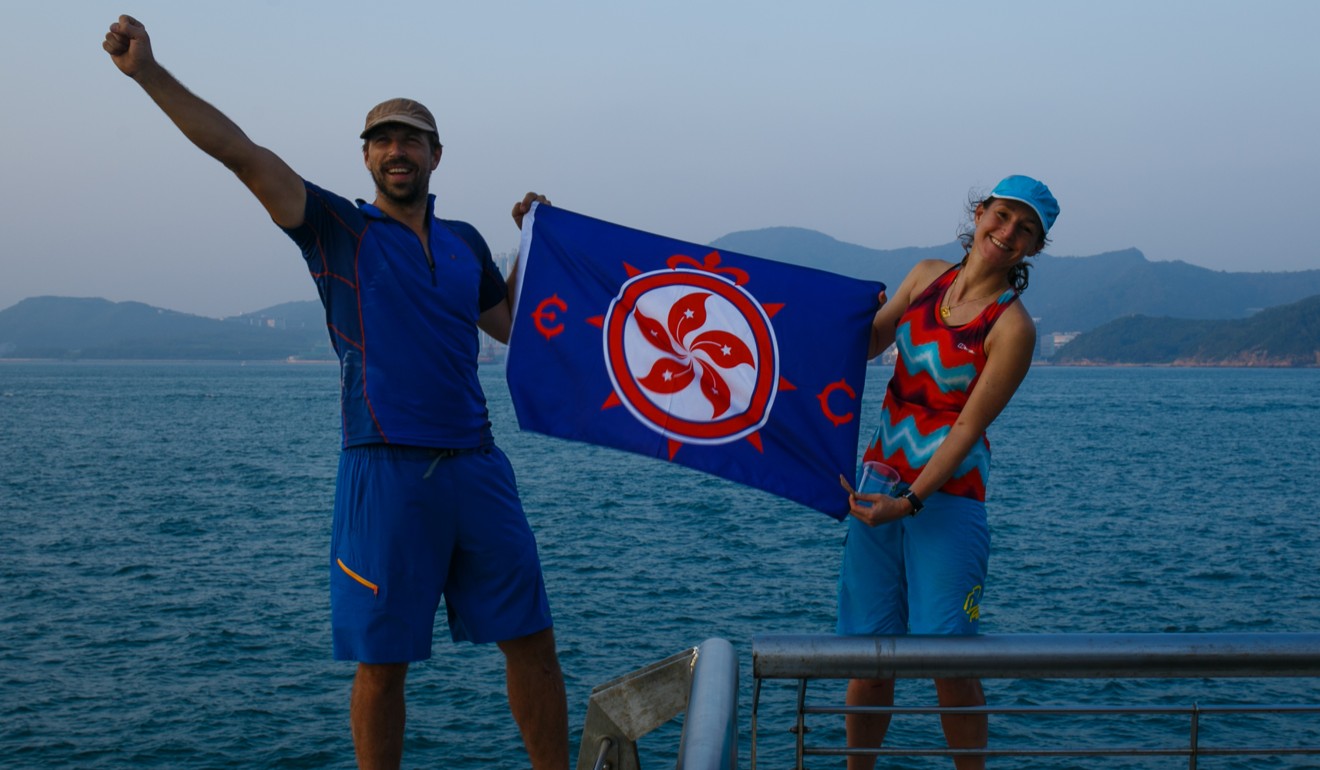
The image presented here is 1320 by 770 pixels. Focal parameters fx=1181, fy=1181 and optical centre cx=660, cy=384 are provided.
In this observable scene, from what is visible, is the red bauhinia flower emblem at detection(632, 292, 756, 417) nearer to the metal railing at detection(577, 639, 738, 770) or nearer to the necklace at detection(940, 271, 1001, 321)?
the necklace at detection(940, 271, 1001, 321)

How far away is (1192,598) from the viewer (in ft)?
86.4

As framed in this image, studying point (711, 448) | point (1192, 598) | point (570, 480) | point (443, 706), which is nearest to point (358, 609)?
point (711, 448)

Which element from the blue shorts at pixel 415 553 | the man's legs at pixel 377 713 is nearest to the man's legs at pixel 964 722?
the blue shorts at pixel 415 553

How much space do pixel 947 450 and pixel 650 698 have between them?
1.55m

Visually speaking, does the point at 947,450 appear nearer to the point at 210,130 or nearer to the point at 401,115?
the point at 401,115

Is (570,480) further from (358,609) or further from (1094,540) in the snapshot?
(358,609)

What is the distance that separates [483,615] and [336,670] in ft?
52.9

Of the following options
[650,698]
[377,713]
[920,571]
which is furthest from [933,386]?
[377,713]

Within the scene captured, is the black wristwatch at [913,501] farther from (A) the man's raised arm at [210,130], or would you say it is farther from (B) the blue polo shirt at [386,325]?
(A) the man's raised arm at [210,130]

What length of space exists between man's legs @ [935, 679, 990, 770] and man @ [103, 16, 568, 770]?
54.3 inches

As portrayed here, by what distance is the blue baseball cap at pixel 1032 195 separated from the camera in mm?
3715

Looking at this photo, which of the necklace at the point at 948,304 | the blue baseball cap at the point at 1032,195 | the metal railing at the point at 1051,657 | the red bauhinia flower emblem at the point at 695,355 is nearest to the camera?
the metal railing at the point at 1051,657

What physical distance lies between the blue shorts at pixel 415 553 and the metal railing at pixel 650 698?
1.20 metres

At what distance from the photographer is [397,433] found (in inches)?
148
